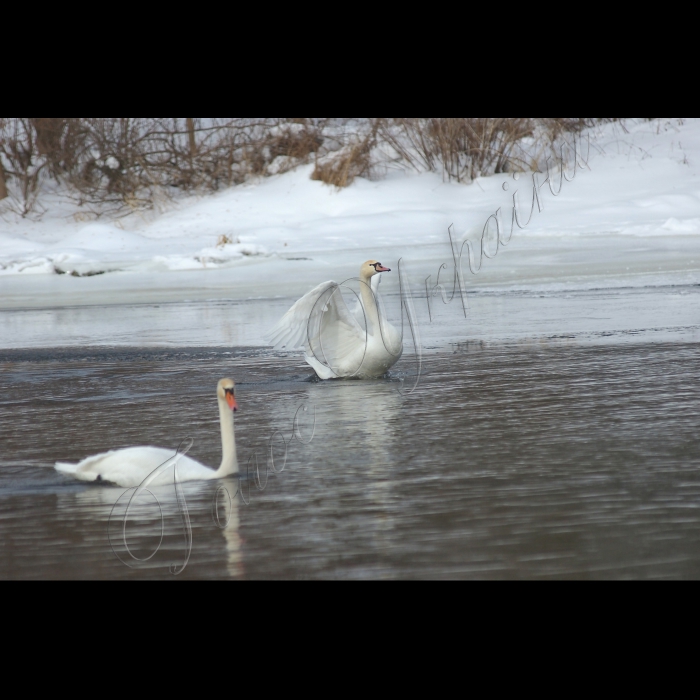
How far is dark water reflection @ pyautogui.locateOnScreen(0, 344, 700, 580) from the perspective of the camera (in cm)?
335

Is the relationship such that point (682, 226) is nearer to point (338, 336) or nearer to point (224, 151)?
point (338, 336)

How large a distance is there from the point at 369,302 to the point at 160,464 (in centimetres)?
277

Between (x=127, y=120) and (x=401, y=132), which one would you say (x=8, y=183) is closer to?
(x=127, y=120)

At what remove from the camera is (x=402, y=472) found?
430 centimetres

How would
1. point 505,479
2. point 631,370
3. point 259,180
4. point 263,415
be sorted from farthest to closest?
point 259,180, point 631,370, point 263,415, point 505,479

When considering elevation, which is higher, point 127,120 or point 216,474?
point 127,120

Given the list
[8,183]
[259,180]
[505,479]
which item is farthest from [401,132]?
[505,479]

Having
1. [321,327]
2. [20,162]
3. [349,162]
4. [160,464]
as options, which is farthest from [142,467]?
[20,162]

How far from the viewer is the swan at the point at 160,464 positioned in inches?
164

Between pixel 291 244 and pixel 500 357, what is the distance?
7533 mm

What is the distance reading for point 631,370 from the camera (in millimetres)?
6285

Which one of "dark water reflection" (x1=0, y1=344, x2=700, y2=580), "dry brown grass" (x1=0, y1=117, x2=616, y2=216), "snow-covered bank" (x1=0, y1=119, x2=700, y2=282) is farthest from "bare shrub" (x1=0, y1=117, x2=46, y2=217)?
"dark water reflection" (x1=0, y1=344, x2=700, y2=580)

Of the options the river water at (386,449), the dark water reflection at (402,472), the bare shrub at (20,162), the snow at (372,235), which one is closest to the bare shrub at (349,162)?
the snow at (372,235)

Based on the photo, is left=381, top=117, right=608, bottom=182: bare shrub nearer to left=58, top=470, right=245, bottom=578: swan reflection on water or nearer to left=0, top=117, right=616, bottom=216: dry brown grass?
left=0, top=117, right=616, bottom=216: dry brown grass
